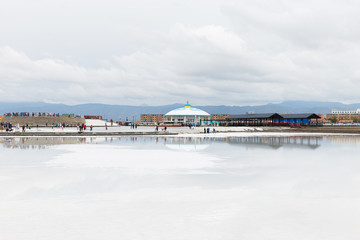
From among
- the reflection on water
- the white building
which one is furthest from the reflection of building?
the white building


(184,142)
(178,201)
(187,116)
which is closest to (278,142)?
(184,142)

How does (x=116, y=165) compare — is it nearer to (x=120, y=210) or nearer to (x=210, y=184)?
(x=210, y=184)

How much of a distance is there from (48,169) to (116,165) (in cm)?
336

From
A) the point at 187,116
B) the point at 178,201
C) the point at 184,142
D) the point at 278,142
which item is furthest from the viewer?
the point at 187,116

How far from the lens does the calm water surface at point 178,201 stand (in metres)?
7.78

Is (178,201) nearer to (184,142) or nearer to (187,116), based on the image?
(184,142)

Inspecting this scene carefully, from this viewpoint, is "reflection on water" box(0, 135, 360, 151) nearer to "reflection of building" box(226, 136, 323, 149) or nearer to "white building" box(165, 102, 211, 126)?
"reflection of building" box(226, 136, 323, 149)

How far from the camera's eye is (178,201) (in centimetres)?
1047

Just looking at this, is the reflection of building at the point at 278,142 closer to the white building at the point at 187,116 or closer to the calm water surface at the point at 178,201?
the calm water surface at the point at 178,201

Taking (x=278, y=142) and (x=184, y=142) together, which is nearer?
(x=278, y=142)

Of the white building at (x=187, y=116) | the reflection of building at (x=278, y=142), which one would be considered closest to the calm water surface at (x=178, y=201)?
the reflection of building at (x=278, y=142)

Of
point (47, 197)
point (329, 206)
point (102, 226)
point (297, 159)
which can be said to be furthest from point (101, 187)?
point (297, 159)

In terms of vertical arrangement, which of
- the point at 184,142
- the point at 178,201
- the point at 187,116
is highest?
the point at 187,116

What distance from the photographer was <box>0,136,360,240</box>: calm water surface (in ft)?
25.5
